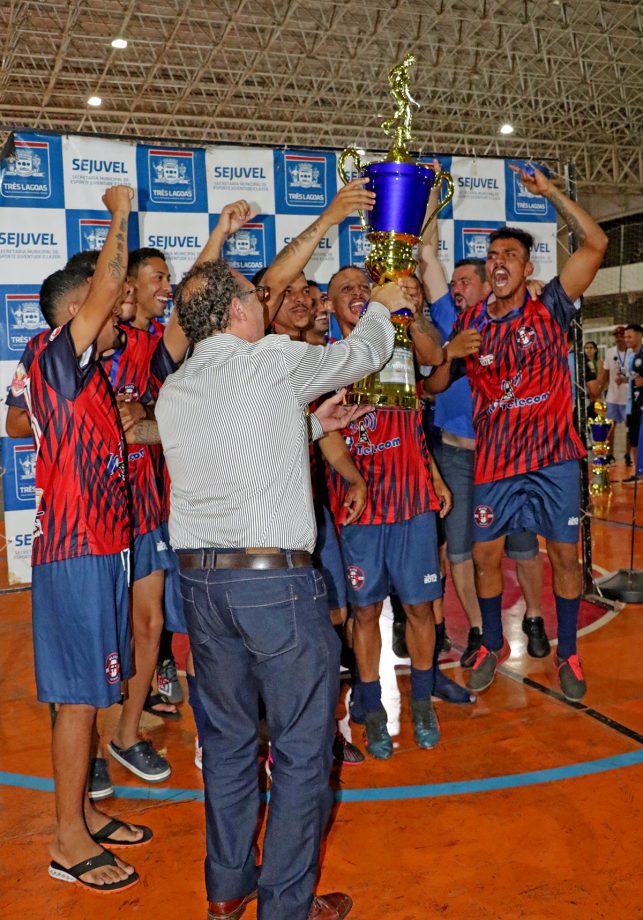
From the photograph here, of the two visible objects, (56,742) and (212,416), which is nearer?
(212,416)

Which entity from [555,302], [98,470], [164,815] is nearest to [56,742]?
[164,815]

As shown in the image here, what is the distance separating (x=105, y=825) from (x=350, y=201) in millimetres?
2391

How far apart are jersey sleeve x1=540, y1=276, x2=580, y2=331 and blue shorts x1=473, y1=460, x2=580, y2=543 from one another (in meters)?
0.70

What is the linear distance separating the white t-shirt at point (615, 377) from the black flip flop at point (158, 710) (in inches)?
430

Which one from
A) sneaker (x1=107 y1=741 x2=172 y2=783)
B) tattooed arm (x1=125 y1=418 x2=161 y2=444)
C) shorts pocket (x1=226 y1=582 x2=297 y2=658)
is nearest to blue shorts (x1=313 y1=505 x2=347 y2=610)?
tattooed arm (x1=125 y1=418 x2=161 y2=444)

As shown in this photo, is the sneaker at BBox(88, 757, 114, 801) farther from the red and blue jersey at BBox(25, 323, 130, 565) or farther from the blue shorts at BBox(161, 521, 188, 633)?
the red and blue jersey at BBox(25, 323, 130, 565)

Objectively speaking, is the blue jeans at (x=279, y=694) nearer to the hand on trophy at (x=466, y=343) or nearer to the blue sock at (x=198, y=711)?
the blue sock at (x=198, y=711)

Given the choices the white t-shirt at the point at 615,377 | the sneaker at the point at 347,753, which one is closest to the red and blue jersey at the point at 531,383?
the sneaker at the point at 347,753

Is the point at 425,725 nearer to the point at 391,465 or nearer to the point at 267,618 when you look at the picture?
the point at 391,465

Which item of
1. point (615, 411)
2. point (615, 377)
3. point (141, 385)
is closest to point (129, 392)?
point (141, 385)

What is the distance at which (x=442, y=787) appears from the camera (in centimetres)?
324

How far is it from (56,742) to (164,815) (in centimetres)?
65

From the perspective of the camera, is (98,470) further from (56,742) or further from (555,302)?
(555,302)

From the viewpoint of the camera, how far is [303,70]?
16859mm
